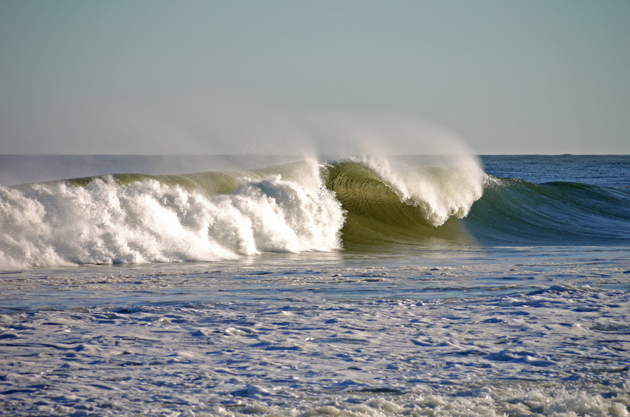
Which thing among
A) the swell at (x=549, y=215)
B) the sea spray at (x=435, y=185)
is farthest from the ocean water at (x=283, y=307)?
the sea spray at (x=435, y=185)

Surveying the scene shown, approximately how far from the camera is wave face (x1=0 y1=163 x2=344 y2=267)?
899 cm

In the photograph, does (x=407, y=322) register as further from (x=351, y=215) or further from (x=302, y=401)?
(x=351, y=215)

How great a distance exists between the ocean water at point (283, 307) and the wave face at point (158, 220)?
34mm

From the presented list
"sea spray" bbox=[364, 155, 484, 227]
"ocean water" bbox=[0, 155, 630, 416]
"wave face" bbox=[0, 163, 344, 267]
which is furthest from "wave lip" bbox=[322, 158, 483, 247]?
"wave face" bbox=[0, 163, 344, 267]

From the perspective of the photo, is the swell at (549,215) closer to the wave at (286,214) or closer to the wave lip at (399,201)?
the wave at (286,214)

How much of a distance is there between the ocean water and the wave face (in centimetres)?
3

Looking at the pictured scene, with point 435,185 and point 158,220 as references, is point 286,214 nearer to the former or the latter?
point 158,220

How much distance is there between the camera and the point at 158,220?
32.9 feet

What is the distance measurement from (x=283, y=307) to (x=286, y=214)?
6.43 m

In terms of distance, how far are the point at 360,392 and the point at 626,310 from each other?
11.3 feet

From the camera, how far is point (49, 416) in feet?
10.3

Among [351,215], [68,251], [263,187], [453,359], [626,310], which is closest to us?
[453,359]

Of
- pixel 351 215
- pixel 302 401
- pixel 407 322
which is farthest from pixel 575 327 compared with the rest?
pixel 351 215

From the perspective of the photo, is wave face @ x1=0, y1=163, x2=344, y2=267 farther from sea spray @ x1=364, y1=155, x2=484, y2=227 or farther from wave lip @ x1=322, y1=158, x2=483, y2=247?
sea spray @ x1=364, y1=155, x2=484, y2=227
